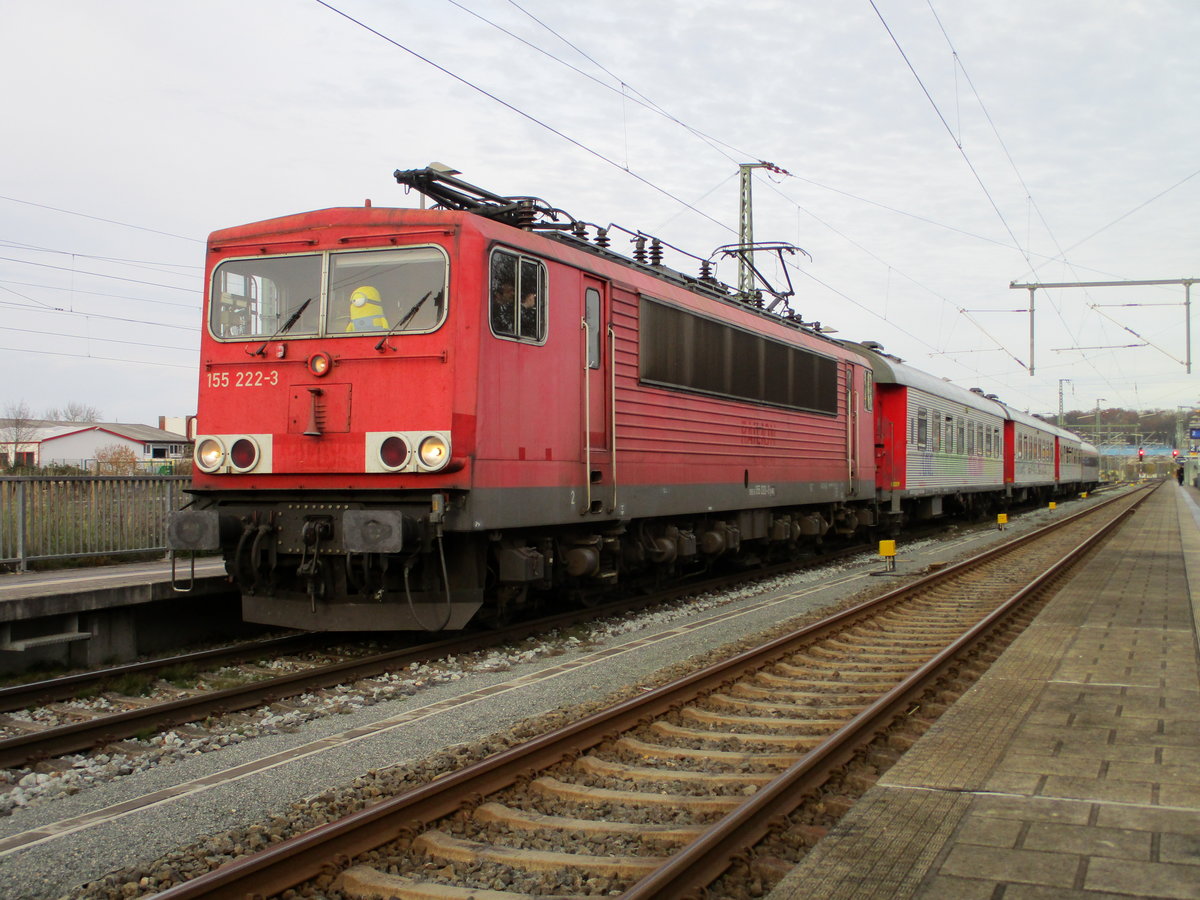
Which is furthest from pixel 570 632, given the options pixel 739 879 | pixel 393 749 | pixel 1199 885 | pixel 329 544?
pixel 1199 885

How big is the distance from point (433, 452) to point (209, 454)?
6.96 feet

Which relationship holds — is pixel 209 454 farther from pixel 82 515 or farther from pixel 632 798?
pixel 632 798

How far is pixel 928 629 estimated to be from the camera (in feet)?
31.7

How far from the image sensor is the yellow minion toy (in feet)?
26.2

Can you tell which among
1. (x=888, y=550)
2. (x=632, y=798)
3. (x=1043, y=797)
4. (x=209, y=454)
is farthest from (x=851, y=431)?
(x=632, y=798)

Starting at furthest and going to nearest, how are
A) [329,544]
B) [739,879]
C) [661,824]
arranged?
[329,544], [661,824], [739,879]

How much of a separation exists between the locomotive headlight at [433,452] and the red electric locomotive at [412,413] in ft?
0.05

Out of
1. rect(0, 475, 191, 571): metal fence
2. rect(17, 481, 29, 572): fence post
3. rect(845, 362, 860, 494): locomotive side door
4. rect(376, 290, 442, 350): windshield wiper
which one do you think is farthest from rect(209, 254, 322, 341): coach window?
rect(845, 362, 860, 494): locomotive side door

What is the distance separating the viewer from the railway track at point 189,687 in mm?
5762

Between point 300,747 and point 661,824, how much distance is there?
236cm

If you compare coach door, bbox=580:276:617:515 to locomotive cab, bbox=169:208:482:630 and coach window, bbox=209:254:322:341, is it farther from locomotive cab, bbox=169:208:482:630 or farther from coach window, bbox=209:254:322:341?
coach window, bbox=209:254:322:341

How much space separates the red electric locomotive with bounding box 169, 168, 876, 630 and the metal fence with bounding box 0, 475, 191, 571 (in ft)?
10.3

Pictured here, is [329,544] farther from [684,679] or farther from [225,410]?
[684,679]

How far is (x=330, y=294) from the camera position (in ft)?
26.8
